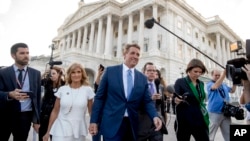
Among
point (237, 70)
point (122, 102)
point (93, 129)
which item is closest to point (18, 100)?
point (93, 129)

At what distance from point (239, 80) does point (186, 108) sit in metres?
1.39

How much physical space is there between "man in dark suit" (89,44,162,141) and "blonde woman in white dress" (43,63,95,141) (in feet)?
1.52

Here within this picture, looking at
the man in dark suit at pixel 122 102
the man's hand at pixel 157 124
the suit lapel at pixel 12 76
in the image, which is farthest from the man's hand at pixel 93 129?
the suit lapel at pixel 12 76

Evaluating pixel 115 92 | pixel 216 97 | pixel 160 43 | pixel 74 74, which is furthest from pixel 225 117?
pixel 160 43

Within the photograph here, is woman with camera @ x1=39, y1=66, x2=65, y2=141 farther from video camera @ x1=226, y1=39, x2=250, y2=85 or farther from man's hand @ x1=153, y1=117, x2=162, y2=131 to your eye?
video camera @ x1=226, y1=39, x2=250, y2=85

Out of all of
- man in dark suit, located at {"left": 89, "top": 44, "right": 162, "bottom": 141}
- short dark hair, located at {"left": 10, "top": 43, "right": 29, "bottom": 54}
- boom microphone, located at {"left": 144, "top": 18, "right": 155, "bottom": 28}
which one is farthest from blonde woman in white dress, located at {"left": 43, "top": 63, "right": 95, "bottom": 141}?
boom microphone, located at {"left": 144, "top": 18, "right": 155, "bottom": 28}

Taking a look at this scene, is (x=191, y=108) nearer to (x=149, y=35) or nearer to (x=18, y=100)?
(x=18, y=100)

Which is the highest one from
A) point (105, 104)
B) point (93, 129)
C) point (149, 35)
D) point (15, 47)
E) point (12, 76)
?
point (149, 35)

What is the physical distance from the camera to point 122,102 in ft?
10.1

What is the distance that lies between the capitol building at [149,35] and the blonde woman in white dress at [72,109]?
81.1ft

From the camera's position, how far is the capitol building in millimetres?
31016

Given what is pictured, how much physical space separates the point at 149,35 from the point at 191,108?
33025mm

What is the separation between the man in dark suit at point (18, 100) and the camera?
3.59 meters

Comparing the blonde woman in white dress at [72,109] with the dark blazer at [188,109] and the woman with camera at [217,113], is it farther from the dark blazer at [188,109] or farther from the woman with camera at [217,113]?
the woman with camera at [217,113]
